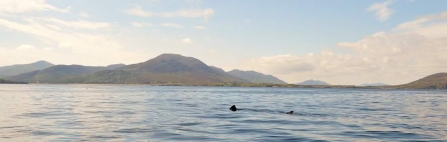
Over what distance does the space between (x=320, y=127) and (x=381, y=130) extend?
18.7ft

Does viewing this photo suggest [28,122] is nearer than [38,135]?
No

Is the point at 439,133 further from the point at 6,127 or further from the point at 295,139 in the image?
the point at 6,127

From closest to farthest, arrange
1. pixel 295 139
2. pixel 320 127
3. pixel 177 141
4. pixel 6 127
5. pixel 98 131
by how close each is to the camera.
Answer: pixel 177 141
pixel 295 139
pixel 98 131
pixel 6 127
pixel 320 127

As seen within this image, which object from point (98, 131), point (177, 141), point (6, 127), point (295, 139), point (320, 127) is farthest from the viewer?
point (320, 127)

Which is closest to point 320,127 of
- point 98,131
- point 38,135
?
point 98,131

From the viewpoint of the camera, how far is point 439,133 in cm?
3444

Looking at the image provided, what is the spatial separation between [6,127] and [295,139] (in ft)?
86.9

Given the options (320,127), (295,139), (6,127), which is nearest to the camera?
(295,139)

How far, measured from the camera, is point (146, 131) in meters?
33.5

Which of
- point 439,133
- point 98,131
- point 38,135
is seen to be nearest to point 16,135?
point 38,135

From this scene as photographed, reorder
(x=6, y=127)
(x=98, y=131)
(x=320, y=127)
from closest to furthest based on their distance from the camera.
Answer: (x=98, y=131), (x=6, y=127), (x=320, y=127)

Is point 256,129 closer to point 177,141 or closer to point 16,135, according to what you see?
point 177,141

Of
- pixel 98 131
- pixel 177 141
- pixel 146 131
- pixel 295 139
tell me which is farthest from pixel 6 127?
pixel 295 139

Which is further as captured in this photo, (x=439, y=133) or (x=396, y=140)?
(x=439, y=133)
